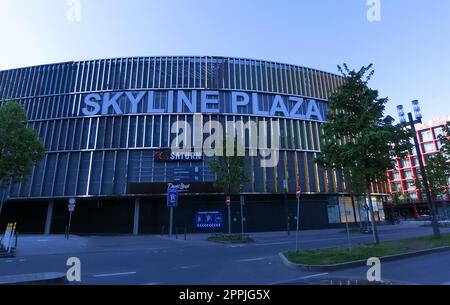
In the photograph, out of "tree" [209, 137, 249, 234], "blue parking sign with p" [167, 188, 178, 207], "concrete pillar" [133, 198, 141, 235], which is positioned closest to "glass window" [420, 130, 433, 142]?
"tree" [209, 137, 249, 234]

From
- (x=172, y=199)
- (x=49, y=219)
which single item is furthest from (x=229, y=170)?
(x=49, y=219)

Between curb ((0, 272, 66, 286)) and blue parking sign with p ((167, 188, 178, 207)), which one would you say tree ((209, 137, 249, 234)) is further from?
curb ((0, 272, 66, 286))

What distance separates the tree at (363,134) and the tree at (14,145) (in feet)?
60.6

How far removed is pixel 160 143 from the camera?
39.1m

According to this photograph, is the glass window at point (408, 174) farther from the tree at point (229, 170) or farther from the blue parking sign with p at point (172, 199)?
the blue parking sign with p at point (172, 199)

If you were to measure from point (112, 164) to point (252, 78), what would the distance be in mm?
21948

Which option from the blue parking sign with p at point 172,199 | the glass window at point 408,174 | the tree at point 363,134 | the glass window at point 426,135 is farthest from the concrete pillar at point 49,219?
the glass window at point 408,174

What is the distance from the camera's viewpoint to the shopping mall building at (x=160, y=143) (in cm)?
3772

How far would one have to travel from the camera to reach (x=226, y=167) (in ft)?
98.1

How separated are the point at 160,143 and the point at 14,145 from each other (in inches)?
782

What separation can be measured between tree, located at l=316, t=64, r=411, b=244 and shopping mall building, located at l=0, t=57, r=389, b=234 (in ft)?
68.4
